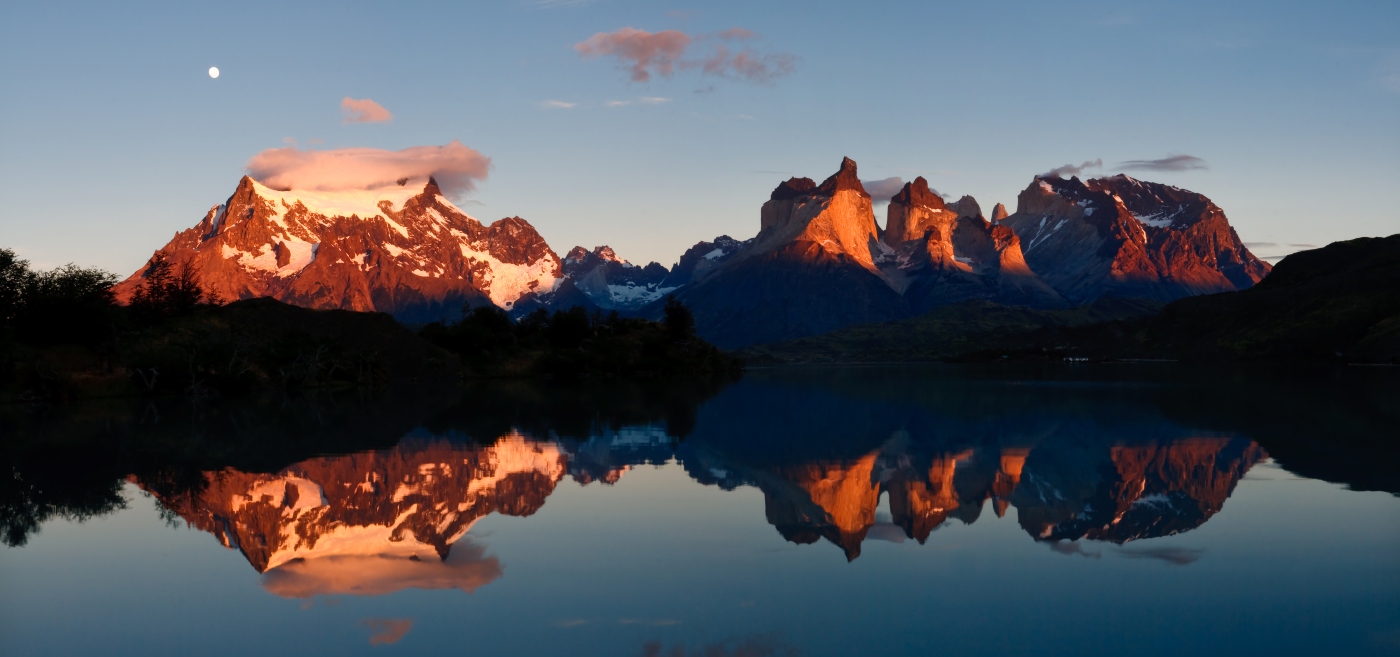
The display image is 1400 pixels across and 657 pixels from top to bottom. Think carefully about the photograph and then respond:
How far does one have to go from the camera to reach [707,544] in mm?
23375

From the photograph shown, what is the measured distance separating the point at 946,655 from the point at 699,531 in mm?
10522

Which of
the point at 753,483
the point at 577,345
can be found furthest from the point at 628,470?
the point at 577,345

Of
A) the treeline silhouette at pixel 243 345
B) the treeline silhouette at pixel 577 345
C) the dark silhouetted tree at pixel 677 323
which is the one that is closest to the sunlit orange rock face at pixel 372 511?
the treeline silhouette at pixel 243 345

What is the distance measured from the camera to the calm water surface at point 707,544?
1634 centimetres

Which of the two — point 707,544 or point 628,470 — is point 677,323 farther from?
point 707,544

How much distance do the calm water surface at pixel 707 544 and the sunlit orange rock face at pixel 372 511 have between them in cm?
15

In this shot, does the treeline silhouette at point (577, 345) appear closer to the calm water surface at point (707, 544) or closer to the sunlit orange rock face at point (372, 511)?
the calm water surface at point (707, 544)

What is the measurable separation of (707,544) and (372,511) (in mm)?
9634

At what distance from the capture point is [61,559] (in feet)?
73.1

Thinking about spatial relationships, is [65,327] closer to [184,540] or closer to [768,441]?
[768,441]

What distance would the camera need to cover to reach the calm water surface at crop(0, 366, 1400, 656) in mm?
16344

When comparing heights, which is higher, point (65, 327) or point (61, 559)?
point (65, 327)

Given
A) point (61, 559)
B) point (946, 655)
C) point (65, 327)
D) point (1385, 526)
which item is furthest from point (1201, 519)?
point (65, 327)

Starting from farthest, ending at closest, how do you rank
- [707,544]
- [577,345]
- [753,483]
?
[577,345], [753,483], [707,544]
